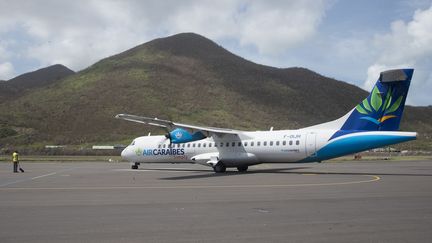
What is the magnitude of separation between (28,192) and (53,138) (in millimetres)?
68252

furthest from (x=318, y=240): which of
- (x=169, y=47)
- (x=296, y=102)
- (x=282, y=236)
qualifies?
(x=169, y=47)

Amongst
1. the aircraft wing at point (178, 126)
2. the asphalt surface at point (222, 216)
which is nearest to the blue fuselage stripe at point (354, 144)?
the aircraft wing at point (178, 126)

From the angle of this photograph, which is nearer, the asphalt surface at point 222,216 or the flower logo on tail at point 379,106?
the asphalt surface at point 222,216

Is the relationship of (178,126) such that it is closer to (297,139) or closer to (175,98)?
(297,139)

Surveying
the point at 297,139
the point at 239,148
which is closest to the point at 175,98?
the point at 239,148

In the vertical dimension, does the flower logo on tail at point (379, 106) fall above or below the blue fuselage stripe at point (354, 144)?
above

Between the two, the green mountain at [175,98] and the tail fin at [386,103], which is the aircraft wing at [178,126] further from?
the green mountain at [175,98]

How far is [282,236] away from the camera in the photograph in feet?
27.2

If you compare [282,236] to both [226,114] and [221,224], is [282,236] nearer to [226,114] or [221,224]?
[221,224]

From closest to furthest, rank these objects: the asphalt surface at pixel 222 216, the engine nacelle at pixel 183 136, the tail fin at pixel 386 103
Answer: the asphalt surface at pixel 222 216 → the tail fin at pixel 386 103 → the engine nacelle at pixel 183 136

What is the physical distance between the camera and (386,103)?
76.7 ft

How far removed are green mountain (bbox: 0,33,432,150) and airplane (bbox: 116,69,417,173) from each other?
1880 inches

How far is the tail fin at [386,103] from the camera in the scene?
2309 cm

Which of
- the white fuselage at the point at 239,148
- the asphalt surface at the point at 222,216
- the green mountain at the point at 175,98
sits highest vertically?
the green mountain at the point at 175,98
